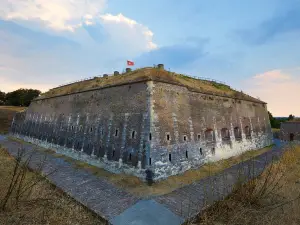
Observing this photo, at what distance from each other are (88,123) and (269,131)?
83.8 ft

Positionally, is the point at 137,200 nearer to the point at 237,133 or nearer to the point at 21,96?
the point at 237,133

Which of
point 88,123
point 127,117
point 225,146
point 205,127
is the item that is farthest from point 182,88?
point 88,123

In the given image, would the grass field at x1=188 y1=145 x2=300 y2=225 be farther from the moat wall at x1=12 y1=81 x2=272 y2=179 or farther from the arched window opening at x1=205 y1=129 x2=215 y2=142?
the arched window opening at x1=205 y1=129 x2=215 y2=142

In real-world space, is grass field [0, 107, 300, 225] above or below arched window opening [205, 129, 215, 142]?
below

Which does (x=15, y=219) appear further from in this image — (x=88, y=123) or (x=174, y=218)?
(x=88, y=123)

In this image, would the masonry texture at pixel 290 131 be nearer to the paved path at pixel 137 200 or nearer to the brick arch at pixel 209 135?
the brick arch at pixel 209 135

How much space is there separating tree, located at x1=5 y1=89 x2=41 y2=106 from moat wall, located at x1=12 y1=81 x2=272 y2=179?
3691cm

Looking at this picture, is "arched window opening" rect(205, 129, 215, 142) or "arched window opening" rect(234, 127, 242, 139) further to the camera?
"arched window opening" rect(234, 127, 242, 139)

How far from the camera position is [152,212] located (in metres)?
9.23

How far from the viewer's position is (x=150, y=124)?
13.5 meters

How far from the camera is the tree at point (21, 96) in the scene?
181 feet

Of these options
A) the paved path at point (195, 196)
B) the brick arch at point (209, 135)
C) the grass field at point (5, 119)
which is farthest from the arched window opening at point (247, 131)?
the grass field at point (5, 119)

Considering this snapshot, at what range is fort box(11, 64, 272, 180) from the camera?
13.8m

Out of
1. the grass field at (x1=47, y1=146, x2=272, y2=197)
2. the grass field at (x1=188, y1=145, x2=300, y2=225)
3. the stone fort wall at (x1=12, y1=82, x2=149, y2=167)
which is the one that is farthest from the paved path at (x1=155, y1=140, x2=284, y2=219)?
the stone fort wall at (x1=12, y1=82, x2=149, y2=167)
